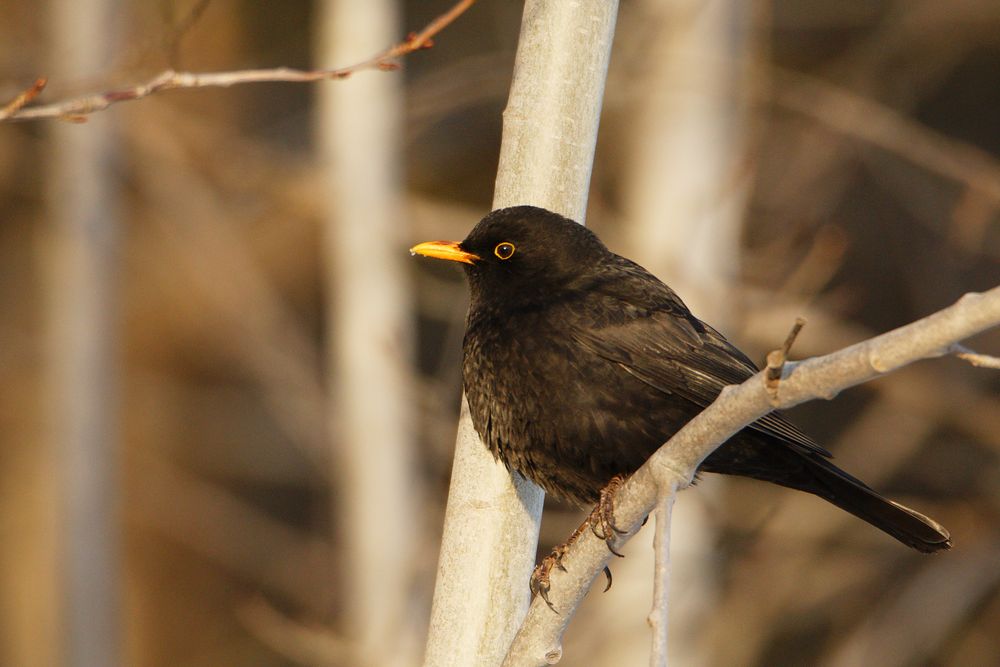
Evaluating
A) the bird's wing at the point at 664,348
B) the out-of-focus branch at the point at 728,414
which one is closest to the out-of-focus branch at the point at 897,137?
the bird's wing at the point at 664,348

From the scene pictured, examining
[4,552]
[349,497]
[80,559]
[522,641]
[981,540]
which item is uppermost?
[522,641]

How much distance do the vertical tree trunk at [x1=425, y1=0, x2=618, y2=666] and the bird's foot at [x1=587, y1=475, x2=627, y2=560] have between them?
19 centimetres

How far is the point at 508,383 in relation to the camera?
144 inches

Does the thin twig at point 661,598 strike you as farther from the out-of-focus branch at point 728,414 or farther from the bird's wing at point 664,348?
the bird's wing at point 664,348

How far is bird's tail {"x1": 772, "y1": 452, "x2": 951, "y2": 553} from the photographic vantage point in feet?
11.7

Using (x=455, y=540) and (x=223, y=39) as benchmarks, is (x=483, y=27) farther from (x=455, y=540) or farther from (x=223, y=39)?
(x=455, y=540)

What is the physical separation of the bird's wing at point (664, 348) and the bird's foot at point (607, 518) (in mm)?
349

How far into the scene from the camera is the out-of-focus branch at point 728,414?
85.4 inches

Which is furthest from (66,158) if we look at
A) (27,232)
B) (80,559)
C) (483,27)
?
(27,232)

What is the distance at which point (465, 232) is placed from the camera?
27.8 feet

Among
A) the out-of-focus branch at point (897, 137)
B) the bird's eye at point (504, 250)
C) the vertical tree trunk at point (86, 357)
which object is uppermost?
the out-of-focus branch at point (897, 137)

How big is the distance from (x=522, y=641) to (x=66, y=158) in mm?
6820

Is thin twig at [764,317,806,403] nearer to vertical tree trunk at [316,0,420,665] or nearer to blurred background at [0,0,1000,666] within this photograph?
blurred background at [0,0,1000,666]

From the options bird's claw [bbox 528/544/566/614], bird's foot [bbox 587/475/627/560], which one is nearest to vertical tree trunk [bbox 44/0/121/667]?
bird's claw [bbox 528/544/566/614]
